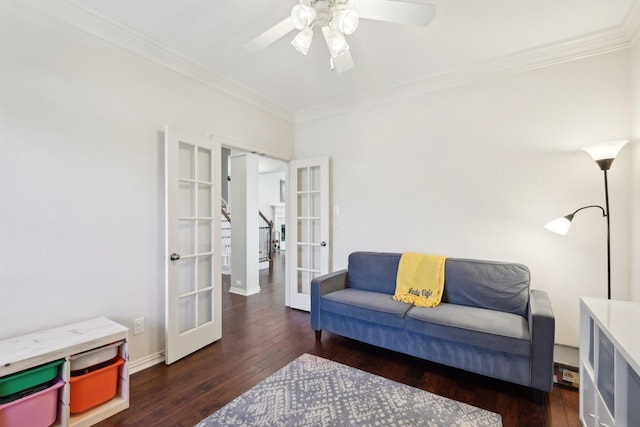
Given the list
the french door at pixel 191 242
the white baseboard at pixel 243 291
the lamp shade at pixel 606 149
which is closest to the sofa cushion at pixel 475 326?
the lamp shade at pixel 606 149

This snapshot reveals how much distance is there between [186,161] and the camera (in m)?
A: 2.62

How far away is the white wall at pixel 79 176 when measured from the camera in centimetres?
173

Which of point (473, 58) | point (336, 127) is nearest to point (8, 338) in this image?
point (336, 127)

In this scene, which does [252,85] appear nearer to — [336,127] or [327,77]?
[327,77]

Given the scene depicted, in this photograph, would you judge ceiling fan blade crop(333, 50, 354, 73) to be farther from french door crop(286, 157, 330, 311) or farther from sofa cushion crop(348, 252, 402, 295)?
sofa cushion crop(348, 252, 402, 295)

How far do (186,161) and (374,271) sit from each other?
2177 millimetres

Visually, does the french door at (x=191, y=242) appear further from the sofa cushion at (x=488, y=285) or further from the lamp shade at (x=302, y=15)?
the sofa cushion at (x=488, y=285)

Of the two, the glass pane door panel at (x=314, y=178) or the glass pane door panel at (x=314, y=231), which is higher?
the glass pane door panel at (x=314, y=178)

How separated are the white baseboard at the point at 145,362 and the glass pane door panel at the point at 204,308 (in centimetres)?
40

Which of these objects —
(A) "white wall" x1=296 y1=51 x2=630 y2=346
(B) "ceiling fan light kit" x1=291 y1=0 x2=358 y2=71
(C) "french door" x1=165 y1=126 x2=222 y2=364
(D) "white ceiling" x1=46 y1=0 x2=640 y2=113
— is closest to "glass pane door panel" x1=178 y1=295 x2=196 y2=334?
(C) "french door" x1=165 y1=126 x2=222 y2=364

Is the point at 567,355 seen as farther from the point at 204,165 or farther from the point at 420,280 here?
the point at 204,165

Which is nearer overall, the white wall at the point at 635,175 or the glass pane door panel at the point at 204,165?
the white wall at the point at 635,175

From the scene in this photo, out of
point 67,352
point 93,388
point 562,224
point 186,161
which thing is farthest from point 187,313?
point 562,224

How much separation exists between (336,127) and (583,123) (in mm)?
2385
